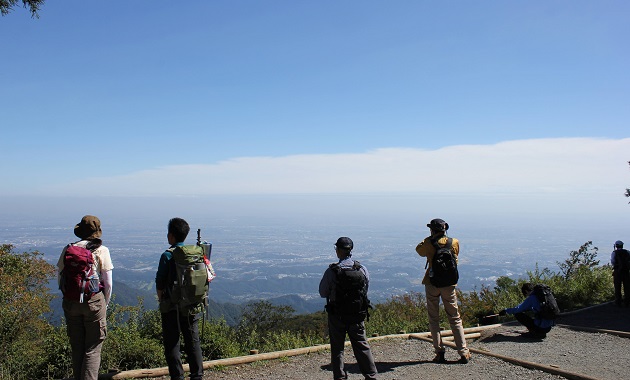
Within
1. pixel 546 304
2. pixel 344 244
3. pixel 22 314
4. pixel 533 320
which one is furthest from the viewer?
pixel 22 314

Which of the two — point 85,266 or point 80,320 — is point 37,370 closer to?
point 80,320

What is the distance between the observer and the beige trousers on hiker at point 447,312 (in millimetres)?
5480

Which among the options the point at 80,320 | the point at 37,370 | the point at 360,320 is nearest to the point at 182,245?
the point at 80,320

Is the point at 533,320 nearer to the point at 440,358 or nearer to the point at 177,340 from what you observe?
the point at 440,358

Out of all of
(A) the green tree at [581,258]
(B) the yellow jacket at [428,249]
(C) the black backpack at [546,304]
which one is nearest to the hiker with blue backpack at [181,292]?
(B) the yellow jacket at [428,249]

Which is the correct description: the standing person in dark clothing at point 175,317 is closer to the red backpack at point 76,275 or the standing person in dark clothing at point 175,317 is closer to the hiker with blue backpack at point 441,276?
the red backpack at point 76,275

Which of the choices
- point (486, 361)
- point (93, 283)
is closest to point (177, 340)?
point (93, 283)

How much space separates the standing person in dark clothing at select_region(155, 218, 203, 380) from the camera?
4.25 metres

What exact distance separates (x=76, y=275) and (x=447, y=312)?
170 inches

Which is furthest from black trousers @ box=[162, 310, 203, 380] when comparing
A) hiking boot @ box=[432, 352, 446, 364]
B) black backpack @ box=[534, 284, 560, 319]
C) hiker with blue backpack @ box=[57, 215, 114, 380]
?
black backpack @ box=[534, 284, 560, 319]

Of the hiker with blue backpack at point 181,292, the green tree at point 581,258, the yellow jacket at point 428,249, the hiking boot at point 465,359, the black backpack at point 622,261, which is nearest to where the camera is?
the hiker with blue backpack at point 181,292

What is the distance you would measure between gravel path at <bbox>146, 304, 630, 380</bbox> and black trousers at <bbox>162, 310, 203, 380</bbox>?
32.9 inches

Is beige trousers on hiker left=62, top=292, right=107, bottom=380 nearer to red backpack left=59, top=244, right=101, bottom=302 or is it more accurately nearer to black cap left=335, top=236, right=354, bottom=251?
red backpack left=59, top=244, right=101, bottom=302

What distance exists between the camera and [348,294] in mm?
4496
